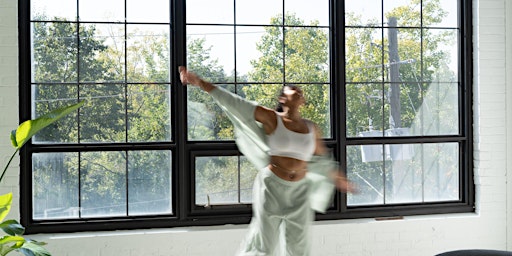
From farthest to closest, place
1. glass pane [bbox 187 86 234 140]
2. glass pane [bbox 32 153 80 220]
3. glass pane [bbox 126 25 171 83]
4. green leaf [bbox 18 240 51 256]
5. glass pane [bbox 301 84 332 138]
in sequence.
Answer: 1. glass pane [bbox 301 84 332 138]
2. glass pane [bbox 187 86 234 140]
3. glass pane [bbox 126 25 171 83]
4. glass pane [bbox 32 153 80 220]
5. green leaf [bbox 18 240 51 256]

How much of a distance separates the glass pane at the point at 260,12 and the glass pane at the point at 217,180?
1043 millimetres

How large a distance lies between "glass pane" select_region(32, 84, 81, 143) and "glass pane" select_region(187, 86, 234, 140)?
817 millimetres

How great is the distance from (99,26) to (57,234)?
4.94 ft

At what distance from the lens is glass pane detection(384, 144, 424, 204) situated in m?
5.44

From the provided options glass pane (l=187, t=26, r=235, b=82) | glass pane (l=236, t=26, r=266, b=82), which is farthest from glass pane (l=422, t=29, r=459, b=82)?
glass pane (l=187, t=26, r=235, b=82)

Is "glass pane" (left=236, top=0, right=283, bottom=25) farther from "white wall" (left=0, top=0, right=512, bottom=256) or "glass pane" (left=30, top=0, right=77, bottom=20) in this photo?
"white wall" (left=0, top=0, right=512, bottom=256)

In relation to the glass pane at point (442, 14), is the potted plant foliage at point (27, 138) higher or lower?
lower

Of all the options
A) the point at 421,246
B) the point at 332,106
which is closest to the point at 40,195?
the point at 332,106

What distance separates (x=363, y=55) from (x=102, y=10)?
6.61ft

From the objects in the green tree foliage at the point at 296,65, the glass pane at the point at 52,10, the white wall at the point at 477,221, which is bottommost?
the white wall at the point at 477,221

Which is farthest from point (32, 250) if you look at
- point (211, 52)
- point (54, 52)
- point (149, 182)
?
point (211, 52)

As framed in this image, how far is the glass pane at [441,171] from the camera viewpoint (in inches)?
218

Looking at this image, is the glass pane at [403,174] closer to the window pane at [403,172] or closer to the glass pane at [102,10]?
the window pane at [403,172]

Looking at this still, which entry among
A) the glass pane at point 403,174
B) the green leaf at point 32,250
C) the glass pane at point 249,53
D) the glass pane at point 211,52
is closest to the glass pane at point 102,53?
the glass pane at point 211,52
